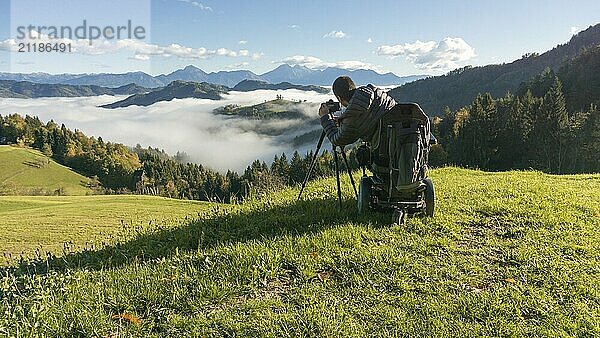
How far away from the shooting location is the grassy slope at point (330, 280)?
4250 millimetres

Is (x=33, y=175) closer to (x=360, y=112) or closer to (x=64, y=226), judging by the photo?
(x=64, y=226)

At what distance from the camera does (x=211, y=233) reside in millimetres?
7121

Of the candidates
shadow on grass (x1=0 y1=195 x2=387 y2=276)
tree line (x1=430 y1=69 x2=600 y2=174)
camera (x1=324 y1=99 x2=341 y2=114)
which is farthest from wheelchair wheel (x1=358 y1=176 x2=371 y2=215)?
tree line (x1=430 y1=69 x2=600 y2=174)

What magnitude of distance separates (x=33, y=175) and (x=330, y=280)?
457 ft

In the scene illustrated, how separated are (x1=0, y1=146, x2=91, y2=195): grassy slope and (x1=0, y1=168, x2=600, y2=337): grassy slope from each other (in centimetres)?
11909

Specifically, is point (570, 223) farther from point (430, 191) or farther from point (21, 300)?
point (21, 300)

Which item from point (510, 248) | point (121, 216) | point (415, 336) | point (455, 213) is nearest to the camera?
point (415, 336)

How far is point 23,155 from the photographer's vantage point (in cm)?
13025

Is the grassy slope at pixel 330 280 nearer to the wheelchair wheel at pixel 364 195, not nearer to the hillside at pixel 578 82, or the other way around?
the wheelchair wheel at pixel 364 195

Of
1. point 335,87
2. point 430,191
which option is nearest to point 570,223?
point 430,191

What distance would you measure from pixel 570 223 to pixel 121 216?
2339cm

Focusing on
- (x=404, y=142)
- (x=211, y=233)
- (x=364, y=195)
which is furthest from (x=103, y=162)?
(x=404, y=142)

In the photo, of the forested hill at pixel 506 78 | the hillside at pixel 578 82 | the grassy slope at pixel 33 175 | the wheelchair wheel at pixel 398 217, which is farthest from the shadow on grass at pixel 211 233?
the forested hill at pixel 506 78

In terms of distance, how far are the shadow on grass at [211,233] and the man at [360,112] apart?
4.60 feet
